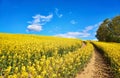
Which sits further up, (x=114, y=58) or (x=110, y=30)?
(x=110, y=30)

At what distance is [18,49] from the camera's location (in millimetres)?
15352

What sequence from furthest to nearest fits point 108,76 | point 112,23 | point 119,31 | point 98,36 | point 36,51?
1. point 98,36
2. point 112,23
3. point 119,31
4. point 36,51
5. point 108,76

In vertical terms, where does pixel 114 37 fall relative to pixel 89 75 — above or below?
above

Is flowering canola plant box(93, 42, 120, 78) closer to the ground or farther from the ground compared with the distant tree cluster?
closer to the ground

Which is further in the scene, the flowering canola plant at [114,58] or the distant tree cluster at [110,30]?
the distant tree cluster at [110,30]

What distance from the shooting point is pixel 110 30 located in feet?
257

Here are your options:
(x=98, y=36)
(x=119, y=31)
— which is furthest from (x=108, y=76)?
(x=98, y=36)

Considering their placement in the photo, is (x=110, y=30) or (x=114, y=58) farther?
(x=110, y=30)

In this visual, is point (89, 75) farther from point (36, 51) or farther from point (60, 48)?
point (60, 48)

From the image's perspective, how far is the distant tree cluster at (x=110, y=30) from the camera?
246 feet

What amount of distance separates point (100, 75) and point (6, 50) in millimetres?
7239

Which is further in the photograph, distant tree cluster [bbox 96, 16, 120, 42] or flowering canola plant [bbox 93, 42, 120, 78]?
distant tree cluster [bbox 96, 16, 120, 42]

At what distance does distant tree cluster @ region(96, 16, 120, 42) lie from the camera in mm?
74938

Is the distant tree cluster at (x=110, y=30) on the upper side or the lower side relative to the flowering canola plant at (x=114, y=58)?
upper
